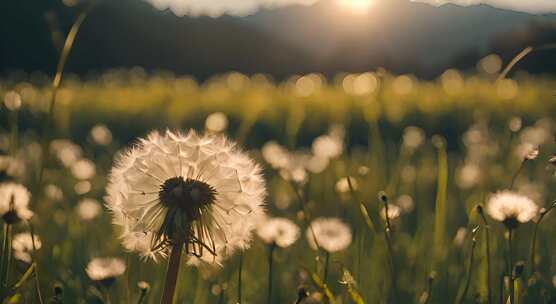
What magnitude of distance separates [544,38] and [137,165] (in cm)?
4348

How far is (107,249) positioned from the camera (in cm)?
248

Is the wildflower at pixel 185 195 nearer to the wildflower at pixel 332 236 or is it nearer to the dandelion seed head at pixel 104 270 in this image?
the dandelion seed head at pixel 104 270

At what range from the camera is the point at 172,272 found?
43.1 inches

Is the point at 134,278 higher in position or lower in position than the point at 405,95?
lower

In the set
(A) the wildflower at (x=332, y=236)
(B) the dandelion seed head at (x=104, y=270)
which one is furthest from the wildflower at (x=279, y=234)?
(B) the dandelion seed head at (x=104, y=270)

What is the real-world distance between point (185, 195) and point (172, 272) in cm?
14

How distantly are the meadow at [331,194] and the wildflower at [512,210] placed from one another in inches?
1.6

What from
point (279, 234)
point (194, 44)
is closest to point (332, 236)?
point (279, 234)

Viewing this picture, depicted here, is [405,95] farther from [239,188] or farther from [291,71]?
[291,71]

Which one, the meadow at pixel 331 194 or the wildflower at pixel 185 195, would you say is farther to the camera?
the meadow at pixel 331 194

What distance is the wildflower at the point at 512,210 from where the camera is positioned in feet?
4.34

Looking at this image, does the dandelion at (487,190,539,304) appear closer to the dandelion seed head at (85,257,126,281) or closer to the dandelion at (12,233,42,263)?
the dandelion seed head at (85,257,126,281)

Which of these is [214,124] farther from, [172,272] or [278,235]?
[172,272]

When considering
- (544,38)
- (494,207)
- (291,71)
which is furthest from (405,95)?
(291,71)
